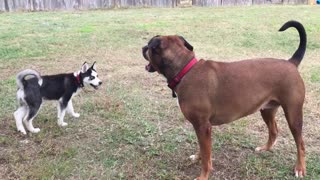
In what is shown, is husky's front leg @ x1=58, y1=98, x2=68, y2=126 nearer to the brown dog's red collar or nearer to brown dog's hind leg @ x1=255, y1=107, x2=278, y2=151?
the brown dog's red collar

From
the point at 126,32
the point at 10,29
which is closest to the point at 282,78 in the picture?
the point at 126,32

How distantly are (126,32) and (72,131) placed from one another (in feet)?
20.8

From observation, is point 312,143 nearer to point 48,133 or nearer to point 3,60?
point 48,133

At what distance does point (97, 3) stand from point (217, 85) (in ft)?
46.5

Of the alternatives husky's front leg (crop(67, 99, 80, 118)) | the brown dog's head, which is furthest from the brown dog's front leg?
husky's front leg (crop(67, 99, 80, 118))

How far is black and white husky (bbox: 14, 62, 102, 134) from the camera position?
4868 millimetres

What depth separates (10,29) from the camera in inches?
452

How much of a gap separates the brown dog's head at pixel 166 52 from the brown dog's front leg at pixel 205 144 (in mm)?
606

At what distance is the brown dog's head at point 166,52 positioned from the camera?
149 inches

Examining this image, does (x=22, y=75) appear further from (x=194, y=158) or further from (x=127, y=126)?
(x=194, y=158)

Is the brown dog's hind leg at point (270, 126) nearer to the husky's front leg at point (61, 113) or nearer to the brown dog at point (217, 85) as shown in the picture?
the brown dog at point (217, 85)

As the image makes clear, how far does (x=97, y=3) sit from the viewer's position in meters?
17.2

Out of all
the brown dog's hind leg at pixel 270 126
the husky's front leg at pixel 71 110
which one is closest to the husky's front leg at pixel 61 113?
the husky's front leg at pixel 71 110

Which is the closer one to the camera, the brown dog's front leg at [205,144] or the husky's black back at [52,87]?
the brown dog's front leg at [205,144]
